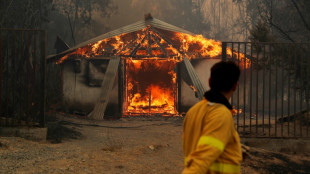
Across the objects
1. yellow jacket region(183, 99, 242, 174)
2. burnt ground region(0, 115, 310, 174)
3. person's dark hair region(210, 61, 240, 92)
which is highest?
person's dark hair region(210, 61, 240, 92)

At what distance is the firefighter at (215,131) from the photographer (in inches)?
76.9

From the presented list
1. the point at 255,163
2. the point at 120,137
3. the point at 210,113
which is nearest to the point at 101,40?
the point at 120,137

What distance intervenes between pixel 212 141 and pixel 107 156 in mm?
5175

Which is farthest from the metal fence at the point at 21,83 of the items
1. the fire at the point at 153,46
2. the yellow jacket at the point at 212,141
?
the yellow jacket at the point at 212,141

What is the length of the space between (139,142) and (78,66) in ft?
25.6

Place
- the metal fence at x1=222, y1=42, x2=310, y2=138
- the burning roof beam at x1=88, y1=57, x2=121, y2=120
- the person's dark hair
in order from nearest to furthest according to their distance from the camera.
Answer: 1. the person's dark hair
2. the metal fence at x1=222, y1=42, x2=310, y2=138
3. the burning roof beam at x1=88, y1=57, x2=121, y2=120

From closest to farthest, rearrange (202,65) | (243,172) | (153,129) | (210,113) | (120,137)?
(210,113) → (243,172) → (120,137) → (153,129) → (202,65)

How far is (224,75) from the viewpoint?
2107 mm

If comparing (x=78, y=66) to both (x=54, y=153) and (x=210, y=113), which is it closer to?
(x=54, y=153)

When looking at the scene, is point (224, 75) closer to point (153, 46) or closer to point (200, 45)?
point (200, 45)

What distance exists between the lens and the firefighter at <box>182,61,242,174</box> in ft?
6.41

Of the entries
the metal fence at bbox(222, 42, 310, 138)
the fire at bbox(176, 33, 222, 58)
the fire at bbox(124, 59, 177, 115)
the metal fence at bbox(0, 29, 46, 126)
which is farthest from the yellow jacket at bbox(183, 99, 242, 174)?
the fire at bbox(124, 59, 177, 115)

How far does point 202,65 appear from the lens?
1573 centimetres

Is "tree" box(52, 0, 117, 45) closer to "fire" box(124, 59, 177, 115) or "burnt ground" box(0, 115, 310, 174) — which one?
"fire" box(124, 59, 177, 115)
